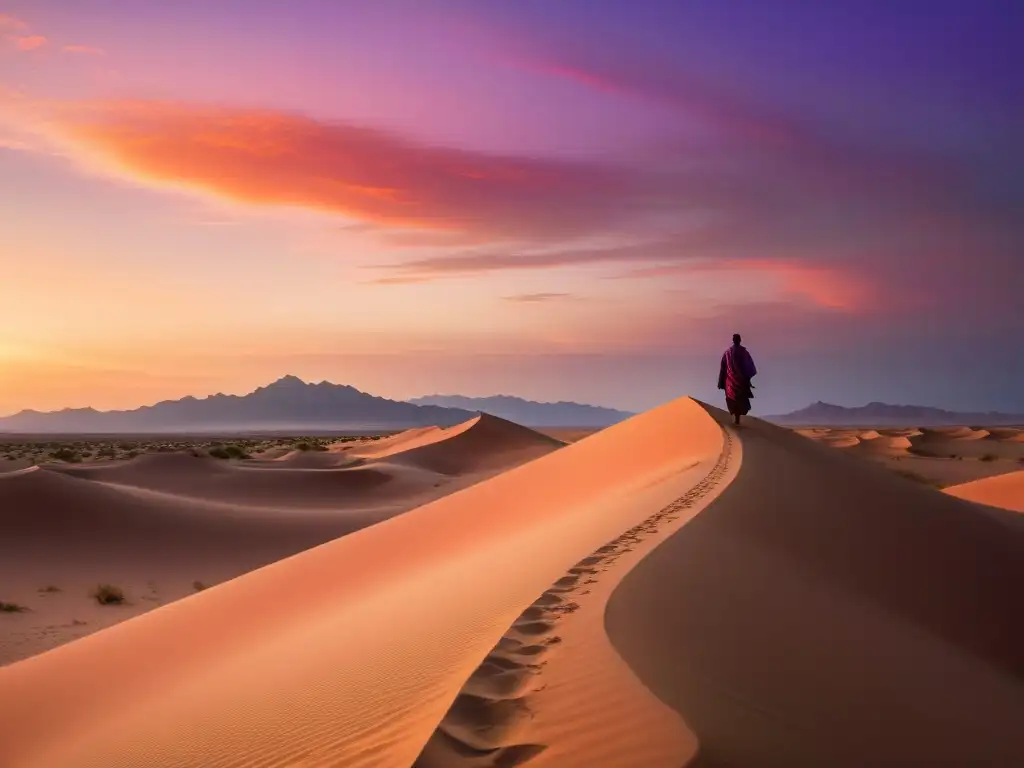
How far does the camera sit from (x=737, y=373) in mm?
14289

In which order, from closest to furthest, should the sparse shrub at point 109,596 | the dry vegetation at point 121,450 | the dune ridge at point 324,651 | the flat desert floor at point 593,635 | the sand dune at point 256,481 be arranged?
the flat desert floor at point 593,635 → the dune ridge at point 324,651 → the sparse shrub at point 109,596 → the sand dune at point 256,481 → the dry vegetation at point 121,450

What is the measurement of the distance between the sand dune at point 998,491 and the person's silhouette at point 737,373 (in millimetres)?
8963

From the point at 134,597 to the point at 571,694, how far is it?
44.1ft

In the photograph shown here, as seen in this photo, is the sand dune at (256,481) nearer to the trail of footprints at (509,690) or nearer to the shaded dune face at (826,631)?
the shaded dune face at (826,631)

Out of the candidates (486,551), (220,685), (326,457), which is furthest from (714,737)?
(326,457)

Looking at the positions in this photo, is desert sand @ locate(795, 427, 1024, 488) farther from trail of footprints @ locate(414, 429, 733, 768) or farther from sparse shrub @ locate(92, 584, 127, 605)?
trail of footprints @ locate(414, 429, 733, 768)

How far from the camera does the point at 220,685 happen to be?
6.26 meters

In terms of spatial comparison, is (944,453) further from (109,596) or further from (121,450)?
(121,450)

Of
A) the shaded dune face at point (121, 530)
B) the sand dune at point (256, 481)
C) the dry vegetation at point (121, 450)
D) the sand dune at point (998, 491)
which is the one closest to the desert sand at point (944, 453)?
the sand dune at point (998, 491)

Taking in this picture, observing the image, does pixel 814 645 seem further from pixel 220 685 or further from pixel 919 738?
pixel 220 685

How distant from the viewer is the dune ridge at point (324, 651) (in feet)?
14.1

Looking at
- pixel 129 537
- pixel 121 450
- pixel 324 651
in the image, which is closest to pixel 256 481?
pixel 129 537

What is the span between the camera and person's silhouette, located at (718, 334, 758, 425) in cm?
1407

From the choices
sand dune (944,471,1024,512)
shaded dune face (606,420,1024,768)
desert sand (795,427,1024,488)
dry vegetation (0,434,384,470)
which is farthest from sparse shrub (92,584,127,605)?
desert sand (795,427,1024,488)
